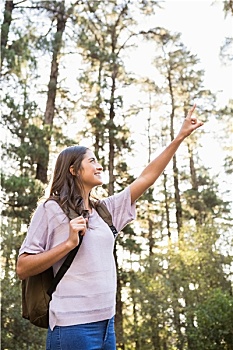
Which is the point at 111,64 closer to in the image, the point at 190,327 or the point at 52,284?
the point at 190,327

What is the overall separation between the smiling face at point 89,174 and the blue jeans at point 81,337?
0.52 m

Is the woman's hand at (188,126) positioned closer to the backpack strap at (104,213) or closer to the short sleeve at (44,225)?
the backpack strap at (104,213)

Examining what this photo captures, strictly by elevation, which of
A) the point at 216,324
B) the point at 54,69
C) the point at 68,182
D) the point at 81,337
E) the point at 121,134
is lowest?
the point at 216,324

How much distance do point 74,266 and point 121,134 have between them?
12.5 metres

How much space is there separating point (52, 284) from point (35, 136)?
7.93 metres

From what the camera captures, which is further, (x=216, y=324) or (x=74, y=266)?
(x=216, y=324)

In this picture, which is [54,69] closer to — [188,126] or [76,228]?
[188,126]

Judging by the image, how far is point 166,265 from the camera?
43.3 feet

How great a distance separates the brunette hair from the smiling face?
16 mm

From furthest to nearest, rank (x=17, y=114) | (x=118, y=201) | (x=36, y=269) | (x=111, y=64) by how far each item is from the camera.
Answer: (x=111, y=64), (x=17, y=114), (x=118, y=201), (x=36, y=269)

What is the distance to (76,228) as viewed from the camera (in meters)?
1.57

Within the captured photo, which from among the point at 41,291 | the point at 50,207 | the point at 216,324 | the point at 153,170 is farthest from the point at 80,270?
the point at 216,324

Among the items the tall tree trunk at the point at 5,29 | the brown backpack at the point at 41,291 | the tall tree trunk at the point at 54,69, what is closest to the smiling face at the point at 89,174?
the brown backpack at the point at 41,291

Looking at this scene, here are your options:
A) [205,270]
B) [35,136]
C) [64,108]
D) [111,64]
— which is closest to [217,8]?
[111,64]
